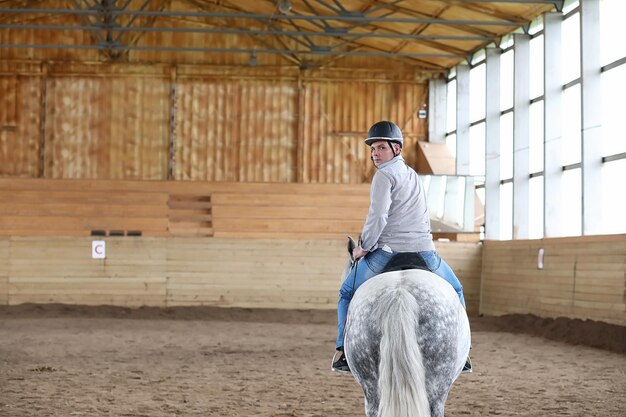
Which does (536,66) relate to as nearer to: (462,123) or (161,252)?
(462,123)

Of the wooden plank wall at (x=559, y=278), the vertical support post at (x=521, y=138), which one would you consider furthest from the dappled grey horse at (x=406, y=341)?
the vertical support post at (x=521, y=138)

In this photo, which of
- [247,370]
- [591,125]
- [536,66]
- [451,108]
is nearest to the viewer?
[247,370]

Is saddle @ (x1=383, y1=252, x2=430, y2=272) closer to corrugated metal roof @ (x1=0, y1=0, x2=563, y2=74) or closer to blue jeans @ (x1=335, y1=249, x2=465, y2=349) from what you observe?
blue jeans @ (x1=335, y1=249, x2=465, y2=349)

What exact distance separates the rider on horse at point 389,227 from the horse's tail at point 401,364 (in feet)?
2.40

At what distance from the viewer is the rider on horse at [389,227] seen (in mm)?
5164

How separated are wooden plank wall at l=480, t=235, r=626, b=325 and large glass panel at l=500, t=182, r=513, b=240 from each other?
1670mm

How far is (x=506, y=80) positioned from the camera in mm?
22734

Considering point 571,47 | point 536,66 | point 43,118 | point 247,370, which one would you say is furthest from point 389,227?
point 43,118

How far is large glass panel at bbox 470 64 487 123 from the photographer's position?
2452cm

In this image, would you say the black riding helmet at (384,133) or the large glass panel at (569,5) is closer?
the black riding helmet at (384,133)

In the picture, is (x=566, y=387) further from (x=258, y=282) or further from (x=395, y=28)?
(x=395, y=28)

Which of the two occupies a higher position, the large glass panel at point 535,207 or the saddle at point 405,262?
the large glass panel at point 535,207

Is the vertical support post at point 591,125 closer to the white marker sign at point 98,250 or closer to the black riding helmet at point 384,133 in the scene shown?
the white marker sign at point 98,250

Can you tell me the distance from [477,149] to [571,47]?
21.1 ft
